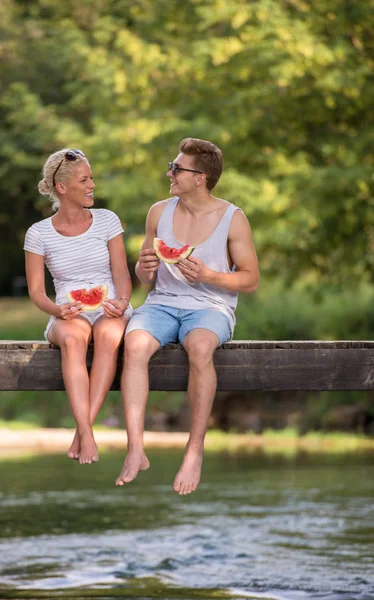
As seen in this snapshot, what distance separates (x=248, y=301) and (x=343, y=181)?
4609mm

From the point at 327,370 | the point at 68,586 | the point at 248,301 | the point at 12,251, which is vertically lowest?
the point at 68,586

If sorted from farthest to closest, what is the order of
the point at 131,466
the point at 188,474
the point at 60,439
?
1. the point at 60,439
2. the point at 188,474
3. the point at 131,466

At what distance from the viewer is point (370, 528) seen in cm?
1115

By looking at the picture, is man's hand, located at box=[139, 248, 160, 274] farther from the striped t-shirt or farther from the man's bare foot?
the man's bare foot

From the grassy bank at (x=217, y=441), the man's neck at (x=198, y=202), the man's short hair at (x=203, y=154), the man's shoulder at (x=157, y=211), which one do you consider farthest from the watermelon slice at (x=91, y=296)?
the grassy bank at (x=217, y=441)

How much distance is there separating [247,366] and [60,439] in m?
13.6

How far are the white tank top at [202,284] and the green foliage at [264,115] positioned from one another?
40.5 ft

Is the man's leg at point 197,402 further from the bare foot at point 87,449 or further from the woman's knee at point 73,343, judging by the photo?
the woman's knee at point 73,343

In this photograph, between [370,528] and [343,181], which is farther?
[343,181]

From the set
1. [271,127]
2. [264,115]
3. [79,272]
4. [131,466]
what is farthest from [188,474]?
[271,127]

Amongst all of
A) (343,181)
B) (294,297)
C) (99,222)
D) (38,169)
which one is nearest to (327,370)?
(99,222)

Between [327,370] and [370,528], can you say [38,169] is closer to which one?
[370,528]

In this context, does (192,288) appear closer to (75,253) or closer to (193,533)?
(75,253)

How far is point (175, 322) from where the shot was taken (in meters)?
6.51
